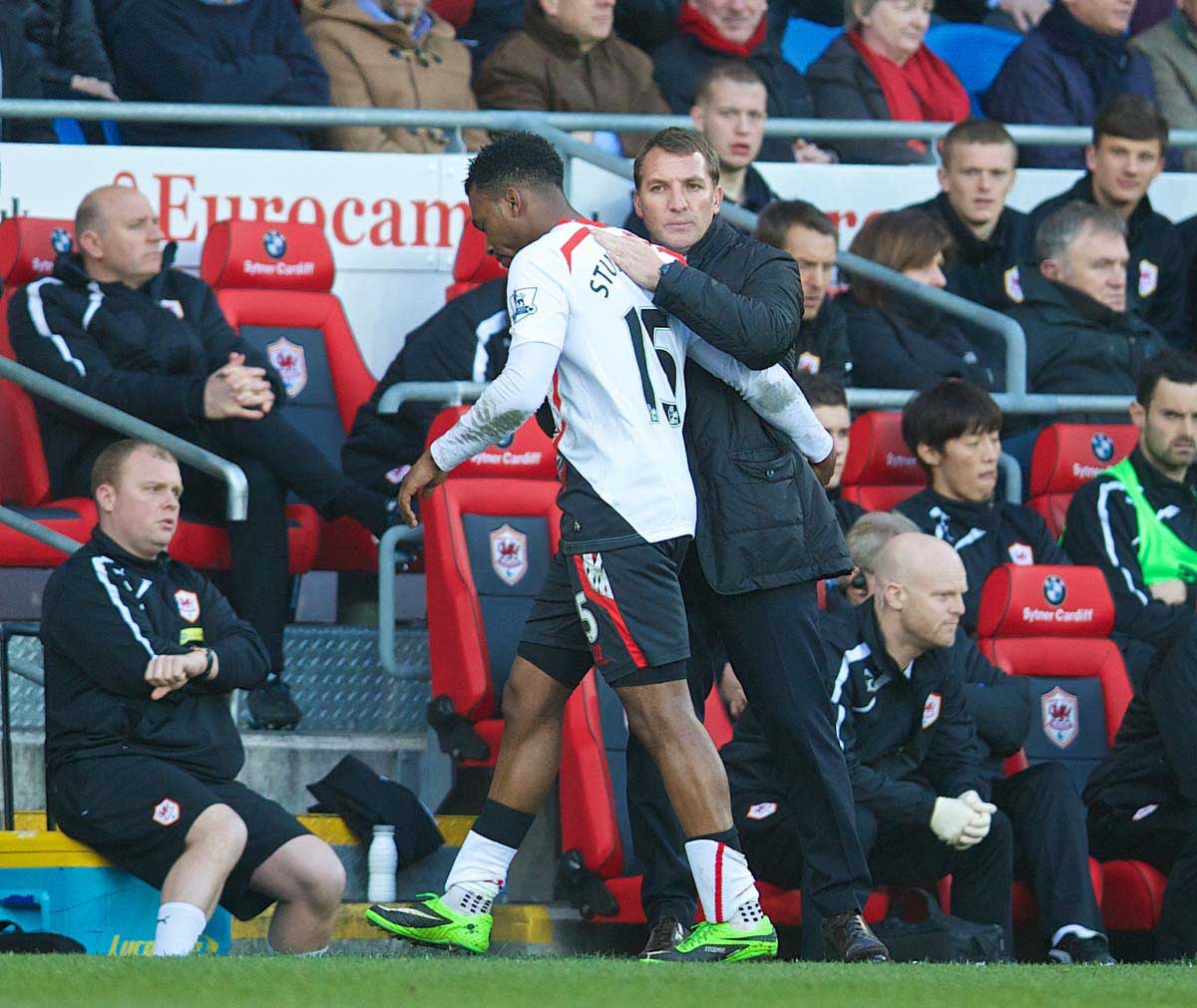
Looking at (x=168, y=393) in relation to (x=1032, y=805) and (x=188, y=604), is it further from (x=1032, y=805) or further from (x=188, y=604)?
(x=1032, y=805)

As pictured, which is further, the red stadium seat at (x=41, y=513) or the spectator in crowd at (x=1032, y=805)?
the red stadium seat at (x=41, y=513)

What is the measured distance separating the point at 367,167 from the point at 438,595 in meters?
2.35

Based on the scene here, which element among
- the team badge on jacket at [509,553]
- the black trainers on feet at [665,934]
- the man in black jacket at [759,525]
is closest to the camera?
the man in black jacket at [759,525]

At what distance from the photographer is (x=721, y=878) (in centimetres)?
528

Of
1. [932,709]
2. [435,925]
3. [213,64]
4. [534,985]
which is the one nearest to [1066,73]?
[213,64]

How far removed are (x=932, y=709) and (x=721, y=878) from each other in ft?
5.46

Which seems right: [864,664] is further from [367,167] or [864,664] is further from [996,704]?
[367,167]

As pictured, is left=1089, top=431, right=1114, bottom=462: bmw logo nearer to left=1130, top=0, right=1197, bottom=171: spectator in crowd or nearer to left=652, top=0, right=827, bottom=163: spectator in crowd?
left=652, top=0, right=827, bottom=163: spectator in crowd

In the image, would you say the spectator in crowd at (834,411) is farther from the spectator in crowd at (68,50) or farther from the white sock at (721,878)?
the spectator in crowd at (68,50)

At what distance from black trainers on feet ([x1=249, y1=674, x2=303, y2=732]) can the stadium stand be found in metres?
0.48

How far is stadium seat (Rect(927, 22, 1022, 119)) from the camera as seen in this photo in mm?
11789

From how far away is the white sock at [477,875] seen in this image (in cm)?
550

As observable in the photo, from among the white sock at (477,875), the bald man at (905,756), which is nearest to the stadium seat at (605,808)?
the bald man at (905,756)

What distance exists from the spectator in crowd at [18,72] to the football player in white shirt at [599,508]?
4.09m
